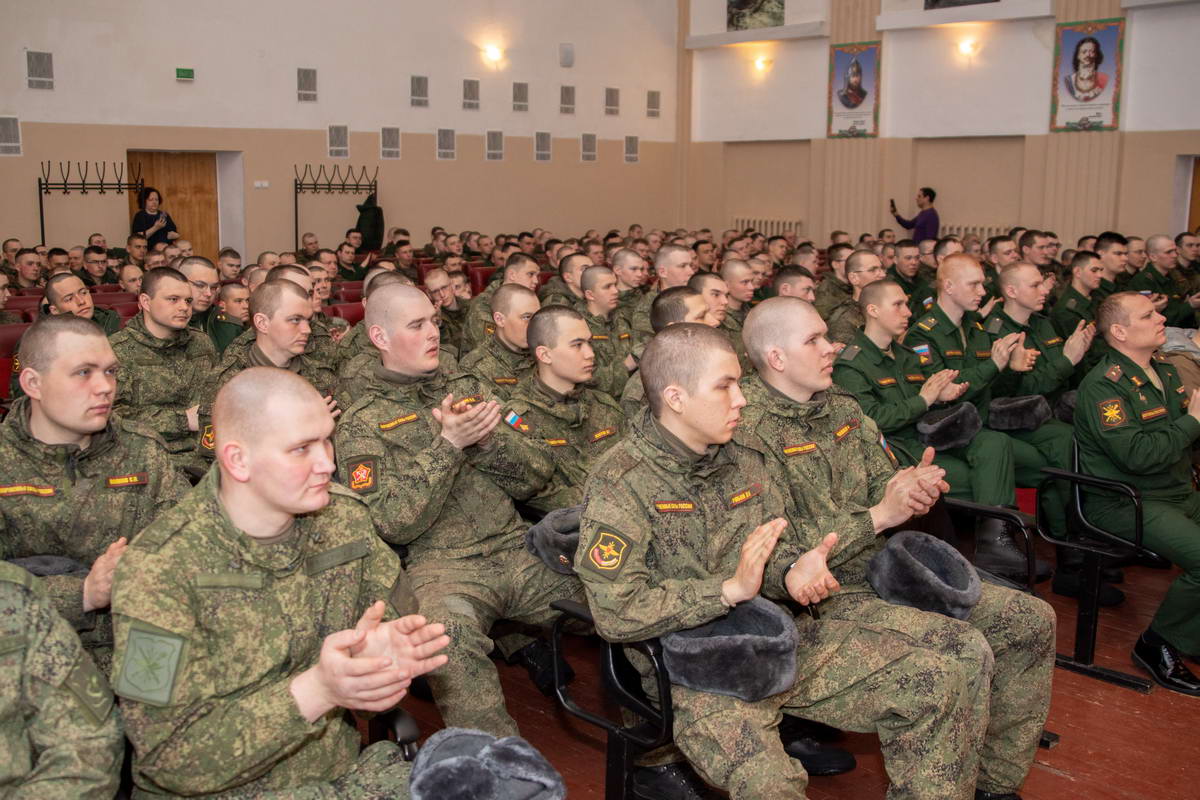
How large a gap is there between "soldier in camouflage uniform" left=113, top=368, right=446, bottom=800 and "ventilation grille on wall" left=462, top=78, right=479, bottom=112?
14828 mm

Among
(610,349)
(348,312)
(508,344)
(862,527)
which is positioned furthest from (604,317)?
(862,527)

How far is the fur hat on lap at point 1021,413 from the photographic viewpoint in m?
5.32

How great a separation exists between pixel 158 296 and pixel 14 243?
23.4 feet

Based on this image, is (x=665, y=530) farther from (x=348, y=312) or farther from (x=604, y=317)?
(x=348, y=312)

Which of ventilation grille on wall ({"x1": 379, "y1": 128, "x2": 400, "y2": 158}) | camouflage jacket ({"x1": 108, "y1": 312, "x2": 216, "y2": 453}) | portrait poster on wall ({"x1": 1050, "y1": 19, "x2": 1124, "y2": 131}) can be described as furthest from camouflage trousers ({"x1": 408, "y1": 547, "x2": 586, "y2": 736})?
portrait poster on wall ({"x1": 1050, "y1": 19, "x2": 1124, "y2": 131})

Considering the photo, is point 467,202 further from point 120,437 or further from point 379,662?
point 379,662

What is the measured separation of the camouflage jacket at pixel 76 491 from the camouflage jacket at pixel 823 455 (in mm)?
1731

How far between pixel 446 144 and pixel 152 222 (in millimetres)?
4854

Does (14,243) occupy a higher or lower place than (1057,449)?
higher

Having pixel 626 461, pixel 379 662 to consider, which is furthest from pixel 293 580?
pixel 626 461

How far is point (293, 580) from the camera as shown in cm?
235

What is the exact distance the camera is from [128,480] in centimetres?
313

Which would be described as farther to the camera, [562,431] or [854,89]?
[854,89]

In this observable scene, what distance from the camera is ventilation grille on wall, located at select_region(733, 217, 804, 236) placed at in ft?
59.4
